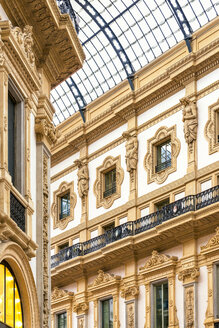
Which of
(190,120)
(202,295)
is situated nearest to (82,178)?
(190,120)

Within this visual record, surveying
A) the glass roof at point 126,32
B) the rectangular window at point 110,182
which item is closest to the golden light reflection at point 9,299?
the glass roof at point 126,32

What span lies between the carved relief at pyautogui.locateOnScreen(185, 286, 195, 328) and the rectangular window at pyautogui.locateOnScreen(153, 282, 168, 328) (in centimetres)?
181

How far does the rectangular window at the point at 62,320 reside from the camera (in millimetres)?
47506

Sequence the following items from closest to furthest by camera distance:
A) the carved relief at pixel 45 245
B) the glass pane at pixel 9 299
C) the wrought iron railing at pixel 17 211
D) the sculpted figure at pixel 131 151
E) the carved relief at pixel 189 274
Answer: the glass pane at pixel 9 299, the wrought iron railing at pixel 17 211, the carved relief at pixel 45 245, the carved relief at pixel 189 274, the sculpted figure at pixel 131 151

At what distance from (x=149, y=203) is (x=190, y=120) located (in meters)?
4.53

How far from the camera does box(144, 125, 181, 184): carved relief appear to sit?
4172 centimetres

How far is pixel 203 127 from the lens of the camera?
4028 centimetres

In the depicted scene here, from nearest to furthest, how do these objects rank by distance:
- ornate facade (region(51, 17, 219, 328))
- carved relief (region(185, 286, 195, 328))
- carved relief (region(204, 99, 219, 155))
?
carved relief (region(185, 286, 195, 328)), ornate facade (region(51, 17, 219, 328)), carved relief (region(204, 99, 219, 155))

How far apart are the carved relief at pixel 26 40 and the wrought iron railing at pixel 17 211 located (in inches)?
143

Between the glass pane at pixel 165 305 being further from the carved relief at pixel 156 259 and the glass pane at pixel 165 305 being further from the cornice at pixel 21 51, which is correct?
the cornice at pixel 21 51

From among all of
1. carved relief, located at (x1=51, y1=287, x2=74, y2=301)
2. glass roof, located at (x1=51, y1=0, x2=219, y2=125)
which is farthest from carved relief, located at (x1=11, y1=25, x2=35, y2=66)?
carved relief, located at (x1=51, y1=287, x2=74, y2=301)

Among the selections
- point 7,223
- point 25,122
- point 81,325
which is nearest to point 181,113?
point 81,325

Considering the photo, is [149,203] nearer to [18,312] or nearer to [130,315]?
[130,315]

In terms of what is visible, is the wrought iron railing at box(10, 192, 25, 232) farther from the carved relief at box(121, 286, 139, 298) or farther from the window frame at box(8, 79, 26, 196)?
the carved relief at box(121, 286, 139, 298)
